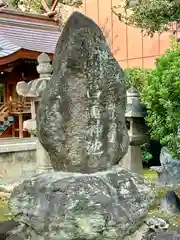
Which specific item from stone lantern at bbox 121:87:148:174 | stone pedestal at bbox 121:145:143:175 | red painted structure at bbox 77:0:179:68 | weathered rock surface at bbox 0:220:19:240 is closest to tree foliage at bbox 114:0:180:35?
stone lantern at bbox 121:87:148:174

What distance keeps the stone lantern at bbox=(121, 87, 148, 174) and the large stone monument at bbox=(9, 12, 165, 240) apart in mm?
5051

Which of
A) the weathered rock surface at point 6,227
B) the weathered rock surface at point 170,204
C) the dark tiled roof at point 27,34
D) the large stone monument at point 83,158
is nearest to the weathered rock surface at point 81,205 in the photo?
the large stone monument at point 83,158

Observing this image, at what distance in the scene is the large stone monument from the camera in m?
2.48

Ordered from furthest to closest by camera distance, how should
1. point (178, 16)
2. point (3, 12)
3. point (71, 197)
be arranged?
1. point (3, 12)
2. point (178, 16)
3. point (71, 197)

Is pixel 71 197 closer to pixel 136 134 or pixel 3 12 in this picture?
pixel 136 134

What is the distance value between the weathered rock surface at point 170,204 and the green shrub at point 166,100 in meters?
0.70

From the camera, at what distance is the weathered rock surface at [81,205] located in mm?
2459

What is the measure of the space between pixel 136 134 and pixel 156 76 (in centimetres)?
163

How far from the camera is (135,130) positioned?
318 inches

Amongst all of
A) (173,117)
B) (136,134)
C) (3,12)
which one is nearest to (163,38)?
(3,12)

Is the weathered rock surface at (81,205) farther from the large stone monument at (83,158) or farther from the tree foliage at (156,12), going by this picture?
the tree foliage at (156,12)

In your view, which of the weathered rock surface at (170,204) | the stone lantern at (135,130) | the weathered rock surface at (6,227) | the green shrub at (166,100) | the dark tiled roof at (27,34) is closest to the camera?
the weathered rock surface at (6,227)

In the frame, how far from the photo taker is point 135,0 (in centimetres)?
1023

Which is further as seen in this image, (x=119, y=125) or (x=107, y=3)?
(x=107, y=3)
